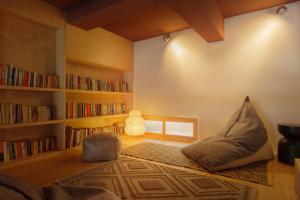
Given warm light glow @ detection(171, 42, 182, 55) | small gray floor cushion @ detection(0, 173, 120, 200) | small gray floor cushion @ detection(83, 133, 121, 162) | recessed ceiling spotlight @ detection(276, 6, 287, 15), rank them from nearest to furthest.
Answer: small gray floor cushion @ detection(0, 173, 120, 200), small gray floor cushion @ detection(83, 133, 121, 162), recessed ceiling spotlight @ detection(276, 6, 287, 15), warm light glow @ detection(171, 42, 182, 55)

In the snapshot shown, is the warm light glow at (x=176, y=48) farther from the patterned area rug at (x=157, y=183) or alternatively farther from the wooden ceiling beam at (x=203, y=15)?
the patterned area rug at (x=157, y=183)

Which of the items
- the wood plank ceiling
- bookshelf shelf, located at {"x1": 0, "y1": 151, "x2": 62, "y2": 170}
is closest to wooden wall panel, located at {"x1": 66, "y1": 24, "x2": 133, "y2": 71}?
the wood plank ceiling

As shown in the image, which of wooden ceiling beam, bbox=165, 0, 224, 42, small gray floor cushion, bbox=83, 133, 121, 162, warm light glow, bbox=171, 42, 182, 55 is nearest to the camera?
wooden ceiling beam, bbox=165, 0, 224, 42

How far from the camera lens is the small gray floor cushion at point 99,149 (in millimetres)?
2262

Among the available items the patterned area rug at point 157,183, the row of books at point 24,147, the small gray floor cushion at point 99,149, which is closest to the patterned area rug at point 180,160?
the patterned area rug at point 157,183

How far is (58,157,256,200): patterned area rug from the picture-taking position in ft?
4.87

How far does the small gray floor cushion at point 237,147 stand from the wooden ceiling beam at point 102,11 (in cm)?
192

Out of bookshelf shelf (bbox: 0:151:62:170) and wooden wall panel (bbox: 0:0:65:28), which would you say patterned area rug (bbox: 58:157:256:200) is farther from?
wooden wall panel (bbox: 0:0:65:28)

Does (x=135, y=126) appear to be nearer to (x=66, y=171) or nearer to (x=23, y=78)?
(x=66, y=171)

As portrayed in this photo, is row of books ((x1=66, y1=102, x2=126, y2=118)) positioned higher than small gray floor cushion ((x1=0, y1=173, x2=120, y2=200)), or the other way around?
row of books ((x1=66, y1=102, x2=126, y2=118))

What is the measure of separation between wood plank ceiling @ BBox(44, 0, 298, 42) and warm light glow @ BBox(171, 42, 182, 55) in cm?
30

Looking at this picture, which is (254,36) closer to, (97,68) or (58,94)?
(97,68)

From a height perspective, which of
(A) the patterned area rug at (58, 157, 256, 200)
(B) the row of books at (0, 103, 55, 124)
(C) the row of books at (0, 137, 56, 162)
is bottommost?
(A) the patterned area rug at (58, 157, 256, 200)

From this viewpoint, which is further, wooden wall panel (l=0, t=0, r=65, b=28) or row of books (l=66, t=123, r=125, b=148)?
row of books (l=66, t=123, r=125, b=148)
